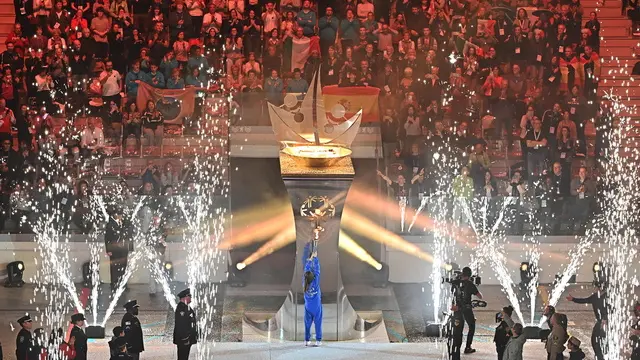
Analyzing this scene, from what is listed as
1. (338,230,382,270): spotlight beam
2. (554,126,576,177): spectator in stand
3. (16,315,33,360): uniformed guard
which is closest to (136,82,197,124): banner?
(338,230,382,270): spotlight beam

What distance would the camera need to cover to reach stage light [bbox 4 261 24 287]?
73.3 feet

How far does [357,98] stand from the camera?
85.6ft

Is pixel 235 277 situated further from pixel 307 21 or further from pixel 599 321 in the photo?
pixel 307 21

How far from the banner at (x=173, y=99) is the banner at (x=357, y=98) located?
2.75m

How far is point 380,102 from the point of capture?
85.8 ft

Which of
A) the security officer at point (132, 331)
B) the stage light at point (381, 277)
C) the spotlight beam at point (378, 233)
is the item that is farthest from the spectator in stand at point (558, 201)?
the security officer at point (132, 331)

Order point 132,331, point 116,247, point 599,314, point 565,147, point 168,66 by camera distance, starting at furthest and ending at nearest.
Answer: point 168,66, point 565,147, point 116,247, point 599,314, point 132,331

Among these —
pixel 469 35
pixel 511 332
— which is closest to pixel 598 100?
pixel 469 35

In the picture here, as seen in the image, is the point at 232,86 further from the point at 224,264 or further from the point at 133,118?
the point at 224,264

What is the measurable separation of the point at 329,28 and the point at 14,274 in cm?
911

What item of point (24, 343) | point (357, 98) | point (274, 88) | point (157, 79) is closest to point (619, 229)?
point (357, 98)

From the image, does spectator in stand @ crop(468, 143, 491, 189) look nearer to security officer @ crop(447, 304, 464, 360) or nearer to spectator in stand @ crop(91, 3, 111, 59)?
security officer @ crop(447, 304, 464, 360)

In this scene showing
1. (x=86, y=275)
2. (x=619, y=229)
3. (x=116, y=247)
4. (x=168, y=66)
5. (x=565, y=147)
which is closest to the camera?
(x=116, y=247)

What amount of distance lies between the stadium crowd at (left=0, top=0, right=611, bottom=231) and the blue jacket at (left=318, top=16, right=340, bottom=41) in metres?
0.02
